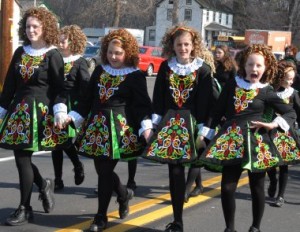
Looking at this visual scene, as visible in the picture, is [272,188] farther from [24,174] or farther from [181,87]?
[24,174]

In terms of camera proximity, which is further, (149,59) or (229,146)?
(149,59)

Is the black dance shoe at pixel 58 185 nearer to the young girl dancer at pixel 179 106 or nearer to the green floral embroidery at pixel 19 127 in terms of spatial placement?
the green floral embroidery at pixel 19 127

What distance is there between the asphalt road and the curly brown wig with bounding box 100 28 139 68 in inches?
58.4

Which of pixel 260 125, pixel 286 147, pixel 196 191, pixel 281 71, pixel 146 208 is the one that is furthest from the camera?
pixel 196 191

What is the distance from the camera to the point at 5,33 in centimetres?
1379

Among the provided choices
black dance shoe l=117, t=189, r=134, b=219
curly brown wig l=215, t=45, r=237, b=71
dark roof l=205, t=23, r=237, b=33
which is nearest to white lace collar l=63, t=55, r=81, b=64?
black dance shoe l=117, t=189, r=134, b=219

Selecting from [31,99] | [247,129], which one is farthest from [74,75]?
[247,129]

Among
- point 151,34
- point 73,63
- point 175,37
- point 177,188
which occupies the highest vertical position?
point 151,34

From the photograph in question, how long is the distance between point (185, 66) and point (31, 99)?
4.57 ft

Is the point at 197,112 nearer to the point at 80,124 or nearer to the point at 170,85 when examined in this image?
the point at 170,85

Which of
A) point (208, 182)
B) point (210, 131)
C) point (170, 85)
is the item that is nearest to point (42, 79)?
point (170, 85)

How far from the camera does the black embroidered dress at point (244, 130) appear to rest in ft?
16.2

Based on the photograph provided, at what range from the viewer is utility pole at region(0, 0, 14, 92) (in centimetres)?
1358

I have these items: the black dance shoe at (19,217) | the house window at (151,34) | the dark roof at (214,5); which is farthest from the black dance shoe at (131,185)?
the house window at (151,34)
